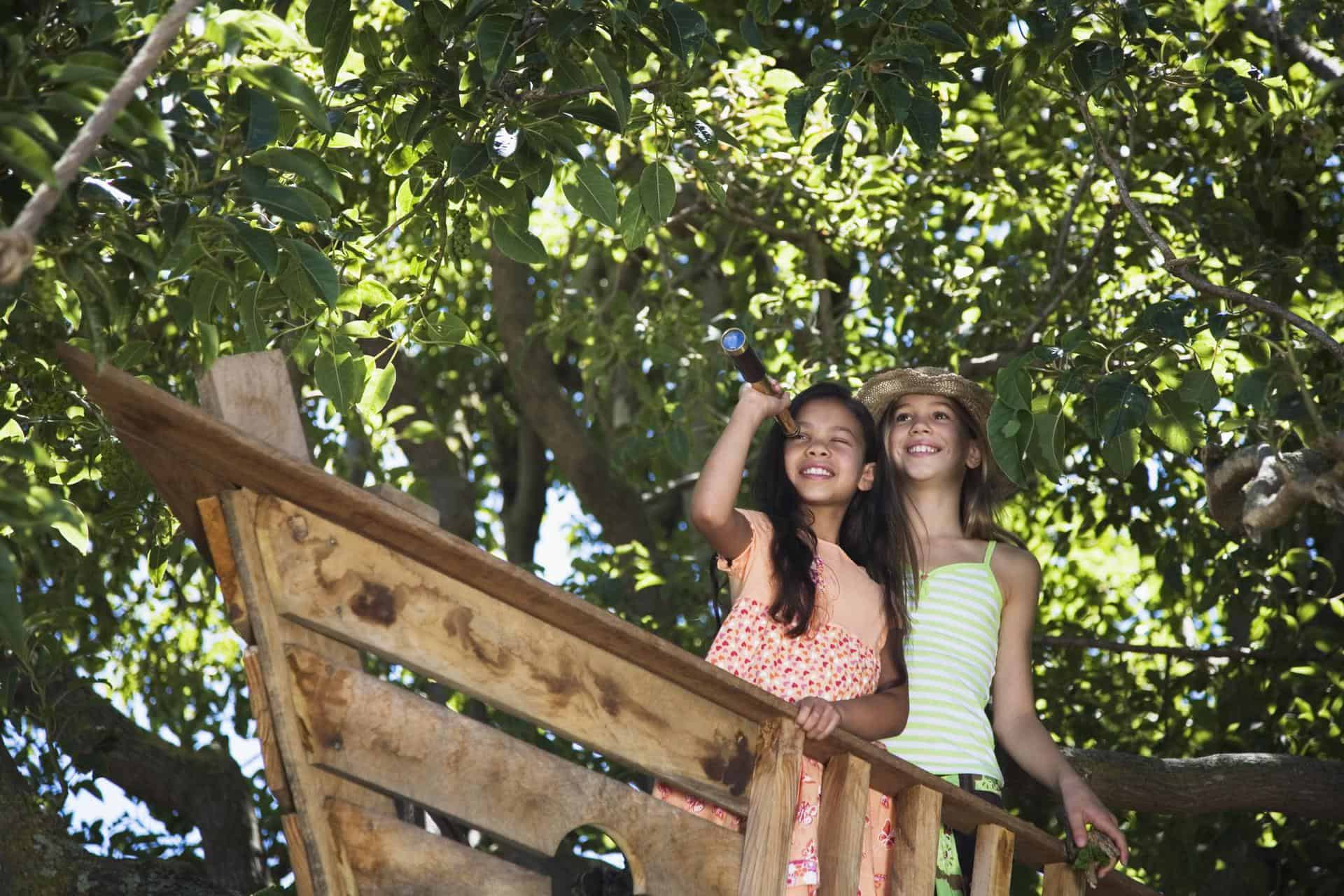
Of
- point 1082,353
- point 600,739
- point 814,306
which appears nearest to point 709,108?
point 814,306

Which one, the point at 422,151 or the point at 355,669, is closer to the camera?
the point at 355,669

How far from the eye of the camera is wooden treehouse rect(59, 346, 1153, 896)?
2.05m

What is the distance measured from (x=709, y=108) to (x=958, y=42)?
1.84 m

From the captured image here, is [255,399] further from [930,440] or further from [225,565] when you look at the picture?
[930,440]

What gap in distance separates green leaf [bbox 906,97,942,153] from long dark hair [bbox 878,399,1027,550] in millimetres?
743

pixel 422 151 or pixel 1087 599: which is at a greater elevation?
pixel 1087 599

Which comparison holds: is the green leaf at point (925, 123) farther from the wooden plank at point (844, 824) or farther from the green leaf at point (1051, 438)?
the wooden plank at point (844, 824)

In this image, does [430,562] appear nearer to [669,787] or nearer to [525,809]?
[525,809]

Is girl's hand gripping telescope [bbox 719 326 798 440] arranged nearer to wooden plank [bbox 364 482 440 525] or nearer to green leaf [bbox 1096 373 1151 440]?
wooden plank [bbox 364 482 440 525]

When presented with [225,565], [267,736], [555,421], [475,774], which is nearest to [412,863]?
[475,774]

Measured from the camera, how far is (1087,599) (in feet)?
19.4

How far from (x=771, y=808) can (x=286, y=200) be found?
113 centimetres

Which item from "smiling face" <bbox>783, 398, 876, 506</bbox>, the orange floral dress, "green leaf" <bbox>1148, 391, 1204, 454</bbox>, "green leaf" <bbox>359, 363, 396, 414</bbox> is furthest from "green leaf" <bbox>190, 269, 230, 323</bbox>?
"green leaf" <bbox>1148, 391, 1204, 454</bbox>

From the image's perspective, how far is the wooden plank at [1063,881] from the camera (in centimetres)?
309
